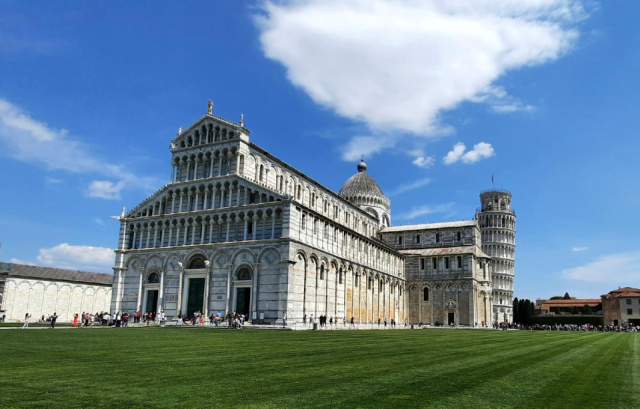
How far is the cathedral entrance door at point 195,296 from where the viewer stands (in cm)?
4847

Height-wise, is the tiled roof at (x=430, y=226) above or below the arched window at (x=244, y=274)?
above

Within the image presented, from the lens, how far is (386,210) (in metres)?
89.5

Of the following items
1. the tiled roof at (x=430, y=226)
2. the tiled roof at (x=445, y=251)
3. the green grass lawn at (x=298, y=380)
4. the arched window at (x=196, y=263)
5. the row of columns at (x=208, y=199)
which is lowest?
the green grass lawn at (x=298, y=380)

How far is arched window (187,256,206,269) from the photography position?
49.5 m

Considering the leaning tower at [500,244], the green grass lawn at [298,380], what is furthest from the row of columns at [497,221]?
the green grass lawn at [298,380]

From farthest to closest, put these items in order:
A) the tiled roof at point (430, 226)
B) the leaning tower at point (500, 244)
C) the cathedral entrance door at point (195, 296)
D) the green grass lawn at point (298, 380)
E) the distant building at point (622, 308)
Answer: the leaning tower at point (500, 244) → the distant building at point (622, 308) → the tiled roof at point (430, 226) → the cathedral entrance door at point (195, 296) → the green grass lawn at point (298, 380)

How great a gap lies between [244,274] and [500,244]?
81.6m

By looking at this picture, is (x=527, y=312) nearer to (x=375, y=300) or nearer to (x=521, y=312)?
(x=521, y=312)

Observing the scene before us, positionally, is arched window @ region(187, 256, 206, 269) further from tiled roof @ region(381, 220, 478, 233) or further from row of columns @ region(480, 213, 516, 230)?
row of columns @ region(480, 213, 516, 230)

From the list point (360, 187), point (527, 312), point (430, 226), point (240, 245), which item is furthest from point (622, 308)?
point (240, 245)

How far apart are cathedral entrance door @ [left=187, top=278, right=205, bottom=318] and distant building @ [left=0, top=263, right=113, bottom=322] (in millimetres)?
25490

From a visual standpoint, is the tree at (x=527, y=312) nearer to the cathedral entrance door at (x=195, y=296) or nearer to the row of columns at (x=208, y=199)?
the row of columns at (x=208, y=199)

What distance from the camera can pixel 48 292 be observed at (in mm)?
64812

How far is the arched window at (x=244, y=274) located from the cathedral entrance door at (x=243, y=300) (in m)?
1.03
